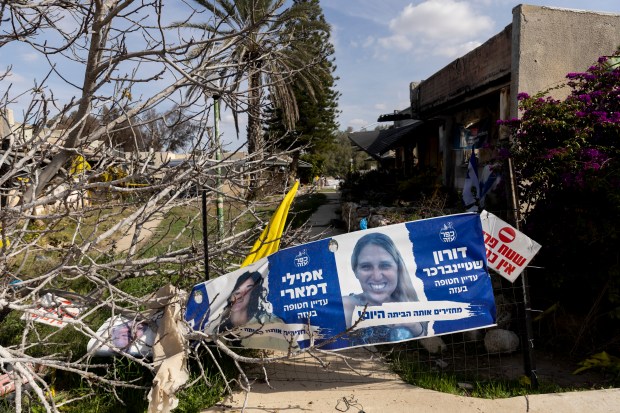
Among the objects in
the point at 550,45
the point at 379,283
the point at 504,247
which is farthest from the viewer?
the point at 550,45

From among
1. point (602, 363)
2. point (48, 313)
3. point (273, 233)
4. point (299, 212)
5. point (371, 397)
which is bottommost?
point (371, 397)

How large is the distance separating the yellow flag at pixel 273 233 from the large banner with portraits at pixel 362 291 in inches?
12.2

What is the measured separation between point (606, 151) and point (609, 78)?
1.25m

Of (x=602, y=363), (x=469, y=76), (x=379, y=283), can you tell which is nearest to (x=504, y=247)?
(x=379, y=283)

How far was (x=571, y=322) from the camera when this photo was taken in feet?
16.0

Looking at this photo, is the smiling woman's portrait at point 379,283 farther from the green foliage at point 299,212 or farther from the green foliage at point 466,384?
the green foliage at point 299,212

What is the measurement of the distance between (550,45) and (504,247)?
4509 millimetres

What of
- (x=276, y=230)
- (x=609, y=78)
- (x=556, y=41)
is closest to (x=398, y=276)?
(x=276, y=230)

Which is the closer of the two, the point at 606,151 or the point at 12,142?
the point at 12,142

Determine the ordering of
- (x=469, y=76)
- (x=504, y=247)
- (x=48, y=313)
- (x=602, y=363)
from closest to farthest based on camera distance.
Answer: (x=48, y=313)
(x=504, y=247)
(x=602, y=363)
(x=469, y=76)

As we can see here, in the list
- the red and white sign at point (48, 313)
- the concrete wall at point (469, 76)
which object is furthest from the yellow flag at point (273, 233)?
the concrete wall at point (469, 76)

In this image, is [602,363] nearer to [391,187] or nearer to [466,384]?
[466,384]

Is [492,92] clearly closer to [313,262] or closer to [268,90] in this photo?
[268,90]

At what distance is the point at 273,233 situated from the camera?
171 inches
